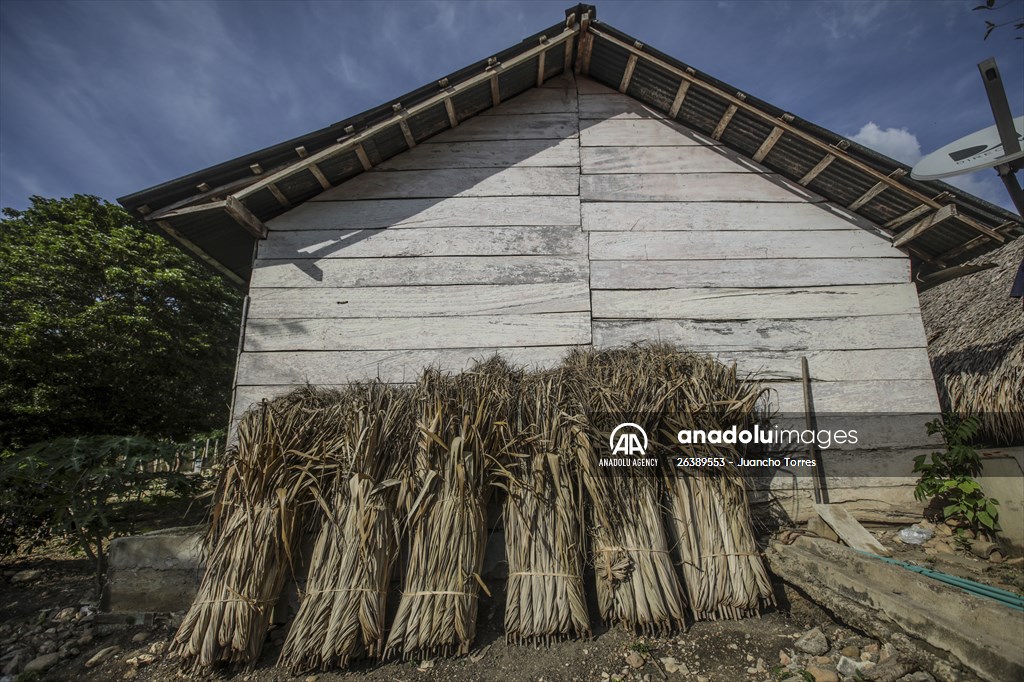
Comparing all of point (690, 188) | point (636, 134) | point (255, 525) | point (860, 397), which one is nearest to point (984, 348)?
point (860, 397)

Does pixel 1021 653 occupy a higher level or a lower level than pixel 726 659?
higher

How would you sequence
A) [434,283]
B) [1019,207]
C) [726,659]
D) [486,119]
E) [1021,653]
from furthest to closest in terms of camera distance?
[486,119] → [434,283] → [1019,207] → [726,659] → [1021,653]

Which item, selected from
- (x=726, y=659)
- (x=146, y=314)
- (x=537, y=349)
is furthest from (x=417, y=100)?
(x=146, y=314)

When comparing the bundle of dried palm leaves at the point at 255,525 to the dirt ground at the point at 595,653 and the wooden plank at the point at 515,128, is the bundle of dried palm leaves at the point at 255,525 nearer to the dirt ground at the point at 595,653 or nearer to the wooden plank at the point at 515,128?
the dirt ground at the point at 595,653

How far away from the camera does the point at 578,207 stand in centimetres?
456

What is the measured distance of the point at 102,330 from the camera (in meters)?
11.2

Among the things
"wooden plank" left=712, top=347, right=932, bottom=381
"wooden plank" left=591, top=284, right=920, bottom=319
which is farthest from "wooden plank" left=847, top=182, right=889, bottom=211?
"wooden plank" left=712, top=347, right=932, bottom=381

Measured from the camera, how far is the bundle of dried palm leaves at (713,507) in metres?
2.88

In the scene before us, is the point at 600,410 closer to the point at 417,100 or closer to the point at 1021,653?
the point at 1021,653

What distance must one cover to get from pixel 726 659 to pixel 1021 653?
50.1 inches

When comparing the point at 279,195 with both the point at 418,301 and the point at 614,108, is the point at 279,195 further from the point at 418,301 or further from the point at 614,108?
the point at 614,108

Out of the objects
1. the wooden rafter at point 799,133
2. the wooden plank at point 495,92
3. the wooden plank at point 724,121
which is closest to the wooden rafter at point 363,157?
the wooden plank at point 495,92

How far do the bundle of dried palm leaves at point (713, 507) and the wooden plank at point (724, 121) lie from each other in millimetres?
2679

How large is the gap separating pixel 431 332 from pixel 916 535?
420 cm
